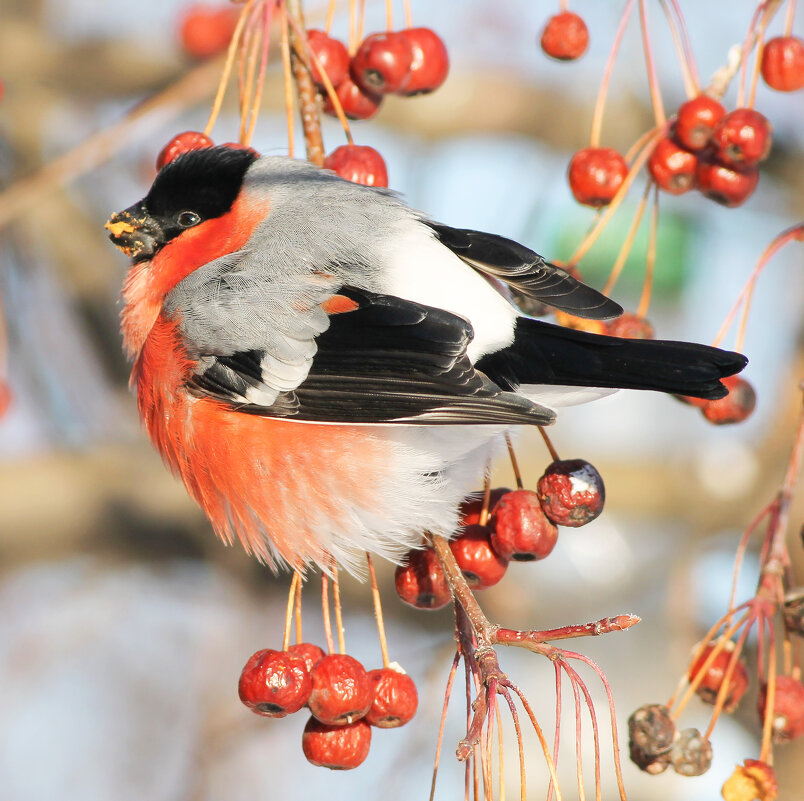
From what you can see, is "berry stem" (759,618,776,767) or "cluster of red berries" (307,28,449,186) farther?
"cluster of red berries" (307,28,449,186)

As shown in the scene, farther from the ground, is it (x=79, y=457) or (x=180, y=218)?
(x=180, y=218)

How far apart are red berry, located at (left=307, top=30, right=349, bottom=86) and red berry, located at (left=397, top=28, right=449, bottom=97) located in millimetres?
151

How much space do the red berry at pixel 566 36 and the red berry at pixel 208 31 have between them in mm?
1699

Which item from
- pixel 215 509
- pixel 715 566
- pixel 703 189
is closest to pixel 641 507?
pixel 715 566

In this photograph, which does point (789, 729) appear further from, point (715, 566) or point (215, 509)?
point (715, 566)

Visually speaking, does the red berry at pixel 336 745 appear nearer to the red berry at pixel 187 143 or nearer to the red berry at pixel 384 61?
the red berry at pixel 187 143

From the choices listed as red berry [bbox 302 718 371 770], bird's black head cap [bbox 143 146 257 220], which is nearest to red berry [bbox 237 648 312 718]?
red berry [bbox 302 718 371 770]

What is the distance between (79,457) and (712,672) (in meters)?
2.90

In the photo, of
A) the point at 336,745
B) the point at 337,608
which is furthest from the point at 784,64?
the point at 336,745

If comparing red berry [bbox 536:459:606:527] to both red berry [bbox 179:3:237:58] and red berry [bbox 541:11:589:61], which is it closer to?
red berry [bbox 541:11:589:61]

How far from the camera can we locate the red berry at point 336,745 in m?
2.06

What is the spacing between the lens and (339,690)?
1.96 meters

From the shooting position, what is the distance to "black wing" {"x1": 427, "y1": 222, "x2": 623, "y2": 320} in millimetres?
2186

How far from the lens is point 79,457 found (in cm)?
416
